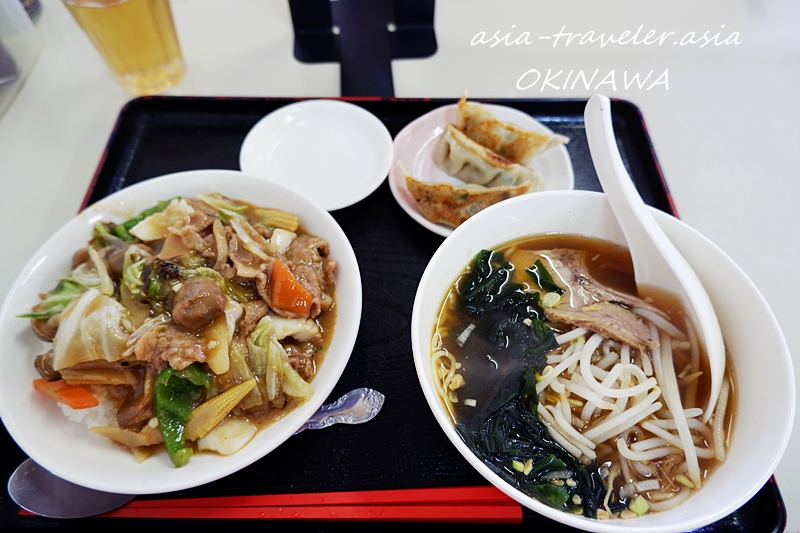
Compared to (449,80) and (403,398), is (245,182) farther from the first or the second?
(449,80)

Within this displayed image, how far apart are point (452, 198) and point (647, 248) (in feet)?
2.58

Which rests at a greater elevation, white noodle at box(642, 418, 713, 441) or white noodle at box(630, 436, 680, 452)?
white noodle at box(642, 418, 713, 441)

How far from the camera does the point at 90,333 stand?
53.0 inches

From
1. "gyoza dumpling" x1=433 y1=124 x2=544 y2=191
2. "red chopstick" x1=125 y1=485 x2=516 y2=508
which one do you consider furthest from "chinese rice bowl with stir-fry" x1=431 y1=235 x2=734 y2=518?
"gyoza dumpling" x1=433 y1=124 x2=544 y2=191

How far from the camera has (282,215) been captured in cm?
171

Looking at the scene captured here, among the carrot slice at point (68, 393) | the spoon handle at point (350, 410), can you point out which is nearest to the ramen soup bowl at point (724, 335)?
the spoon handle at point (350, 410)

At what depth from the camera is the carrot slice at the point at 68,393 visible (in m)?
1.35

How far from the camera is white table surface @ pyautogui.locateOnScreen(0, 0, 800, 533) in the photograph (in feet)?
6.87

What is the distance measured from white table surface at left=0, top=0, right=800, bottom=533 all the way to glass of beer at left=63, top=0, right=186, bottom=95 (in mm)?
139

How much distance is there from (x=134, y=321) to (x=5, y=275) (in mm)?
982

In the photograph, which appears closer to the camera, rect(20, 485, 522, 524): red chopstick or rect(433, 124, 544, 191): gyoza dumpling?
rect(20, 485, 522, 524): red chopstick

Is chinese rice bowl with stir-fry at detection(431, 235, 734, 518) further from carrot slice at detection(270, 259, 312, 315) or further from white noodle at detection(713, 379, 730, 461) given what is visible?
carrot slice at detection(270, 259, 312, 315)

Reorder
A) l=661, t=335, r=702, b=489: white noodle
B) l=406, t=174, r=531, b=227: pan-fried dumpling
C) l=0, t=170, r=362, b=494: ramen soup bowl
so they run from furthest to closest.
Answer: l=406, t=174, r=531, b=227: pan-fried dumpling < l=0, t=170, r=362, b=494: ramen soup bowl < l=661, t=335, r=702, b=489: white noodle

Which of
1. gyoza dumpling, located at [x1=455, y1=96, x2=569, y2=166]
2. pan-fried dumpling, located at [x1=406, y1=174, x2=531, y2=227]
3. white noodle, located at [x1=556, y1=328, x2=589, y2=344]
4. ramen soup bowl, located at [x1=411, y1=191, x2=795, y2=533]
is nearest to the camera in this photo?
ramen soup bowl, located at [x1=411, y1=191, x2=795, y2=533]
